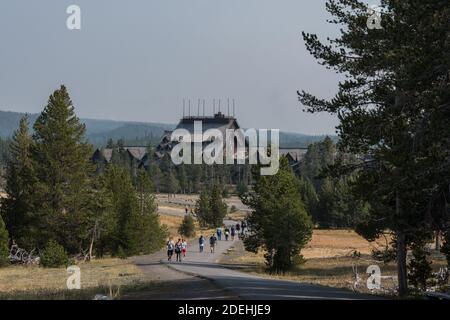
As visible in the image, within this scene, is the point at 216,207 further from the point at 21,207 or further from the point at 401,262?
the point at 401,262

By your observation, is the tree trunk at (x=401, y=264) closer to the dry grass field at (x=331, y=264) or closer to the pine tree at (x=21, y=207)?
the dry grass field at (x=331, y=264)

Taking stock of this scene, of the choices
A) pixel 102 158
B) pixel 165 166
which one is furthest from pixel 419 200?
pixel 102 158

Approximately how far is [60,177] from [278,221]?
57.2 feet

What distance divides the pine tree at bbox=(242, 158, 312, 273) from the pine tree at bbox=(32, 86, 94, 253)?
13.2m

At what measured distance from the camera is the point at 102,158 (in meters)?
193

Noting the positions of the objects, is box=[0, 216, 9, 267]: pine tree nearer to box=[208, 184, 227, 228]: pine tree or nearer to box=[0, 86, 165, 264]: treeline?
box=[0, 86, 165, 264]: treeline

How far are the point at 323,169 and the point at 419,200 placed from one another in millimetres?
4118

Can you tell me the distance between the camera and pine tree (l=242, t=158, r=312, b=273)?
41531 mm

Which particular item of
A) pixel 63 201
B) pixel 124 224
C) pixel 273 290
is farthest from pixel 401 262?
pixel 124 224

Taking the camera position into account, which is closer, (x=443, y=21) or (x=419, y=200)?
(x=443, y=21)

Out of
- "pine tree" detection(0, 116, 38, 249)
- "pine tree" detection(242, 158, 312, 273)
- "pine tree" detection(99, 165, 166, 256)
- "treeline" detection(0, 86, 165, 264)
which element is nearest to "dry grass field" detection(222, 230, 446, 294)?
"pine tree" detection(242, 158, 312, 273)

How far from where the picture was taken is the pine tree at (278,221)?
4153cm

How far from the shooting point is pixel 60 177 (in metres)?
48.5
